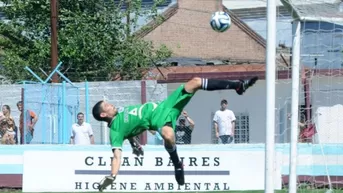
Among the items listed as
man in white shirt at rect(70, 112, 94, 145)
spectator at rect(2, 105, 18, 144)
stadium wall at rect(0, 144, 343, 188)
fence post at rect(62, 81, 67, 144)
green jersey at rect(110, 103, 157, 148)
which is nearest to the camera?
green jersey at rect(110, 103, 157, 148)

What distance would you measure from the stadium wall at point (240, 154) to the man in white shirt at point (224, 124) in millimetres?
2746

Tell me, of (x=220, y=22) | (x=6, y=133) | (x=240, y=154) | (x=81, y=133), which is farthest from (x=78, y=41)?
(x=220, y=22)

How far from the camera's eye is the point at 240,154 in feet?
57.6

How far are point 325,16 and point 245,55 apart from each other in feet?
97.7

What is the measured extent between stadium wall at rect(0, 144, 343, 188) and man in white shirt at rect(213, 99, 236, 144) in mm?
2746

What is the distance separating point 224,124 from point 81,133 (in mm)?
3145

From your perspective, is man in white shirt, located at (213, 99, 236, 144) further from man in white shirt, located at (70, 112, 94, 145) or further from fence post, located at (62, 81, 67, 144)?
fence post, located at (62, 81, 67, 144)

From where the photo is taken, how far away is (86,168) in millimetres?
17984

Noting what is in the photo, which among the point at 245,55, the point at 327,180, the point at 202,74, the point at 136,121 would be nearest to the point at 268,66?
the point at 136,121

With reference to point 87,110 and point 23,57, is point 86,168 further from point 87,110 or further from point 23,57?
point 23,57

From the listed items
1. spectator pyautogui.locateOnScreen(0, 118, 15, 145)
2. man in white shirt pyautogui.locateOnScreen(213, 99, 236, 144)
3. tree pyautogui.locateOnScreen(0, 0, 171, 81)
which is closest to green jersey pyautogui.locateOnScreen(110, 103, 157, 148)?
man in white shirt pyautogui.locateOnScreen(213, 99, 236, 144)

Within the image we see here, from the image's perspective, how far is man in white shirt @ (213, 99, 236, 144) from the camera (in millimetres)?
20469

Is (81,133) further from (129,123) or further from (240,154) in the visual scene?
(129,123)

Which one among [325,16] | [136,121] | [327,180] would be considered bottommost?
[327,180]
